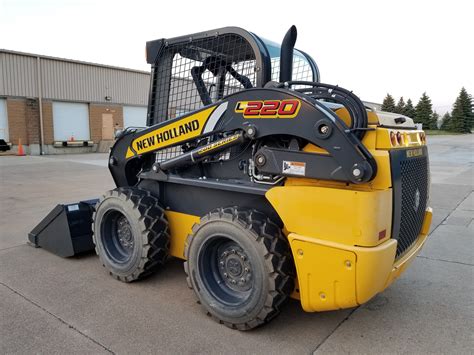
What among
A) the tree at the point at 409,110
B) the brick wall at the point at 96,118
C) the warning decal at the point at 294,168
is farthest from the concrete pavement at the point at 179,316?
the tree at the point at 409,110

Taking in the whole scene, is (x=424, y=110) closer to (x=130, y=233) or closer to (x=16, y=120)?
(x=16, y=120)

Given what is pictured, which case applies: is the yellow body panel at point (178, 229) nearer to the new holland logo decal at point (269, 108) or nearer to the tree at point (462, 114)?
the new holland logo decal at point (269, 108)

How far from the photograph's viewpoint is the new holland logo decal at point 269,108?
2775 millimetres

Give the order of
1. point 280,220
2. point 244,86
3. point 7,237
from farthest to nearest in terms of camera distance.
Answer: point 7,237 → point 244,86 → point 280,220

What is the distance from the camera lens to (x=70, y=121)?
2172cm

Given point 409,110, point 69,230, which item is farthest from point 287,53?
point 409,110

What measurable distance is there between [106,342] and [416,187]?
8.53 feet

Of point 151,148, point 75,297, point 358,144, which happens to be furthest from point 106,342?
point 358,144

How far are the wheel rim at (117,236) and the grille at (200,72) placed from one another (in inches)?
44.1

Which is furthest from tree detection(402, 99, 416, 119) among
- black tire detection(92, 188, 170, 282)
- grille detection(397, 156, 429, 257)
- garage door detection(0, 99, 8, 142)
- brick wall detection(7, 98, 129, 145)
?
black tire detection(92, 188, 170, 282)

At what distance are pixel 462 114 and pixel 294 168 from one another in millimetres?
70822

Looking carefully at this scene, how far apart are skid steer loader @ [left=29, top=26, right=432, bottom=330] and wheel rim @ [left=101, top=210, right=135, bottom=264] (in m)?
0.01

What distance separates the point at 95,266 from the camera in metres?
4.31

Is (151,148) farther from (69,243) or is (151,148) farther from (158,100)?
(69,243)
